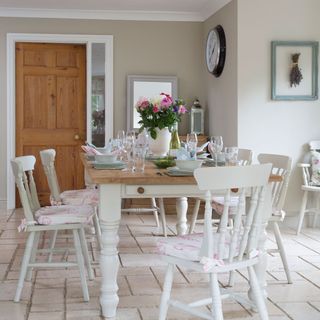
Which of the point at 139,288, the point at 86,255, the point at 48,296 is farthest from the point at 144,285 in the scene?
the point at 48,296

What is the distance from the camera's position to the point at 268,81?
18.3 feet

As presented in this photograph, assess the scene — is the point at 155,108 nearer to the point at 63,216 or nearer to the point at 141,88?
the point at 63,216

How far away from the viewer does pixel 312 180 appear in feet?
18.2

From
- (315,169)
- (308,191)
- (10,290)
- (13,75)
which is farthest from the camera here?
(13,75)

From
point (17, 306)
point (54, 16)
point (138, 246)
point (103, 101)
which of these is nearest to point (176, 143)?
point (138, 246)

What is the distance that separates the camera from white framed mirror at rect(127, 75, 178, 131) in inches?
267

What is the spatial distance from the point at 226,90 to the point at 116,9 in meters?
1.71

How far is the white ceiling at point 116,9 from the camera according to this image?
6.25m

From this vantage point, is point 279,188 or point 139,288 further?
point 279,188

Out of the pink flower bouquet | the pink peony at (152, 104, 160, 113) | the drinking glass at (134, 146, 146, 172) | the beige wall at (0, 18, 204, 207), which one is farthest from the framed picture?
the drinking glass at (134, 146, 146, 172)

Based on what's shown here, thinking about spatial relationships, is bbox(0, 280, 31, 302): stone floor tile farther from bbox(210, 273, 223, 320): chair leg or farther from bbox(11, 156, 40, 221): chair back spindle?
bbox(210, 273, 223, 320): chair leg

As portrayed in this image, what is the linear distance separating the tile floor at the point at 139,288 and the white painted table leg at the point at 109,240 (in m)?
0.11

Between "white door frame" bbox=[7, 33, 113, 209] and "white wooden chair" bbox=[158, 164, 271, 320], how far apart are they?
428cm

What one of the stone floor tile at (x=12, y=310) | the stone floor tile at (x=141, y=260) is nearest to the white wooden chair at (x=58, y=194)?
the stone floor tile at (x=141, y=260)
